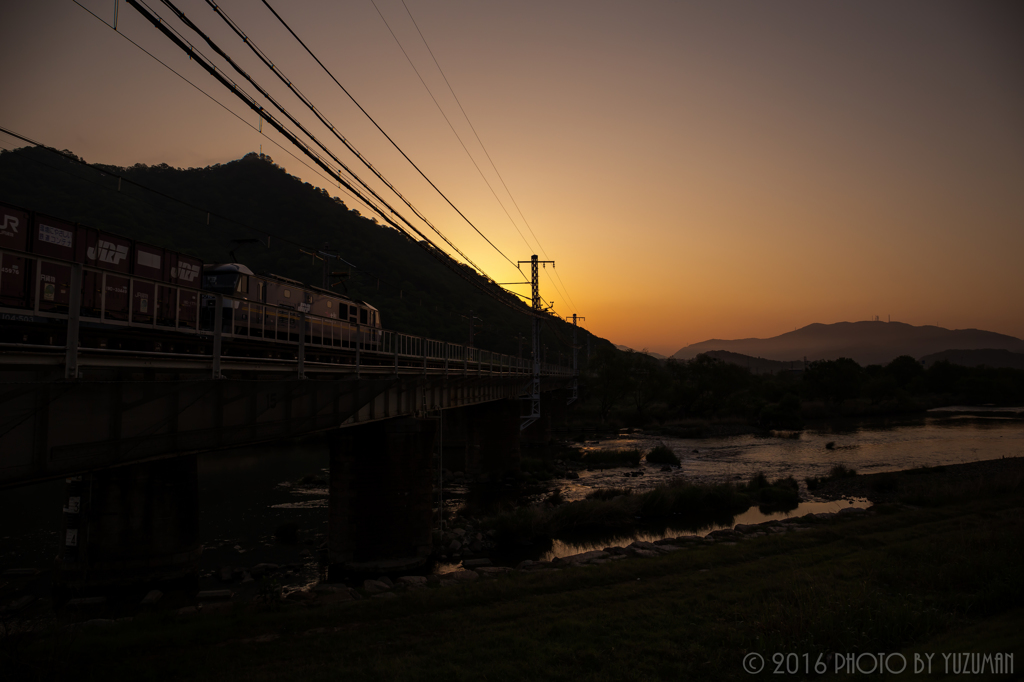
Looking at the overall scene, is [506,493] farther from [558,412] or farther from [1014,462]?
[558,412]

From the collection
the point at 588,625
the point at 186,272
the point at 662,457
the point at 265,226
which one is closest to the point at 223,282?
the point at 186,272

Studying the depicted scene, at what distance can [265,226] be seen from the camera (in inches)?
5064

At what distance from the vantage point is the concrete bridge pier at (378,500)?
1984 centimetres

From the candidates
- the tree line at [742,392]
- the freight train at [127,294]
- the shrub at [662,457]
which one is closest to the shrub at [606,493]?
the shrub at [662,457]

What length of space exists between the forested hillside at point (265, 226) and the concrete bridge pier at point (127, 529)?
19405 millimetres

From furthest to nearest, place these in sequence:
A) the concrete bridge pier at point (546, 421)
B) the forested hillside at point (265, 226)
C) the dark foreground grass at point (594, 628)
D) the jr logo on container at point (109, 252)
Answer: the forested hillside at point (265, 226) → the concrete bridge pier at point (546, 421) → the jr logo on container at point (109, 252) → the dark foreground grass at point (594, 628)

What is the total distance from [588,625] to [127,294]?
1743cm

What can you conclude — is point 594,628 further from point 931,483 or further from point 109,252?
point 931,483

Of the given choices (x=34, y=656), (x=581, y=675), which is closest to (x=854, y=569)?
(x=581, y=675)

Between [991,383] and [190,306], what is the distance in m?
146

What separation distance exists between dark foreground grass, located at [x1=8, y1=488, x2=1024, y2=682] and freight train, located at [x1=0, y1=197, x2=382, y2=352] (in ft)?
17.9

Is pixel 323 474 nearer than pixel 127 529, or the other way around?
pixel 127 529

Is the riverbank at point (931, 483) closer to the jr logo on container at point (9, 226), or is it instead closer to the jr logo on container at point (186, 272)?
the jr logo on container at point (186, 272)

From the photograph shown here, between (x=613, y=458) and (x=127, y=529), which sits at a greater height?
(x=127, y=529)
